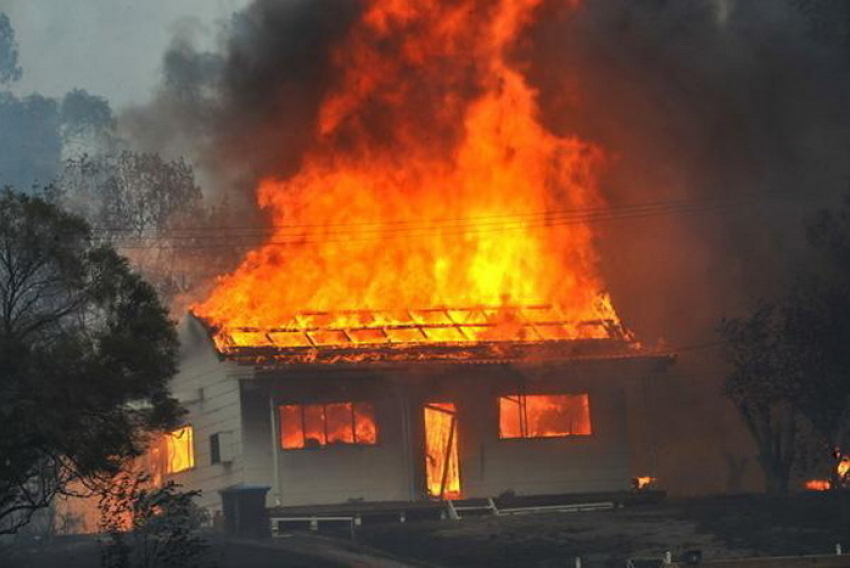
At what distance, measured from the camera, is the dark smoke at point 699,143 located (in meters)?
49.3

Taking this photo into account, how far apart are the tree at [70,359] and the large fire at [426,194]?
16336 mm

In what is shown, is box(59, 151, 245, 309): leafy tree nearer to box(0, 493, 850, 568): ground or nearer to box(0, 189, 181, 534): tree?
box(0, 493, 850, 568): ground

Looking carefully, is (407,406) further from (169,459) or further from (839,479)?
(839,479)

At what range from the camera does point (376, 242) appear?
42375 millimetres

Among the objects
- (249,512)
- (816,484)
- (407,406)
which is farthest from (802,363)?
(249,512)

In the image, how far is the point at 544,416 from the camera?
40.9 meters

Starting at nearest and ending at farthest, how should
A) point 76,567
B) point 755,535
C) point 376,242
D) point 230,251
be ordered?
point 76,567
point 755,535
point 376,242
point 230,251

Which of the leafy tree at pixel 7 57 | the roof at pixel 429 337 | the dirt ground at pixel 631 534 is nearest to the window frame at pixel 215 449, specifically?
the roof at pixel 429 337

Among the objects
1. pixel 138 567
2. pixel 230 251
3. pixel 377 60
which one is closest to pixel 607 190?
pixel 377 60

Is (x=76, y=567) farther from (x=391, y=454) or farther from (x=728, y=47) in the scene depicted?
(x=728, y=47)

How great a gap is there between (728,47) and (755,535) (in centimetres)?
2511

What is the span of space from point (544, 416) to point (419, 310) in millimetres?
4416

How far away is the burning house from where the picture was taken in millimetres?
39156

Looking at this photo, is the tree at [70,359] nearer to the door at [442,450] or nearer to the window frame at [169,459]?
the window frame at [169,459]
